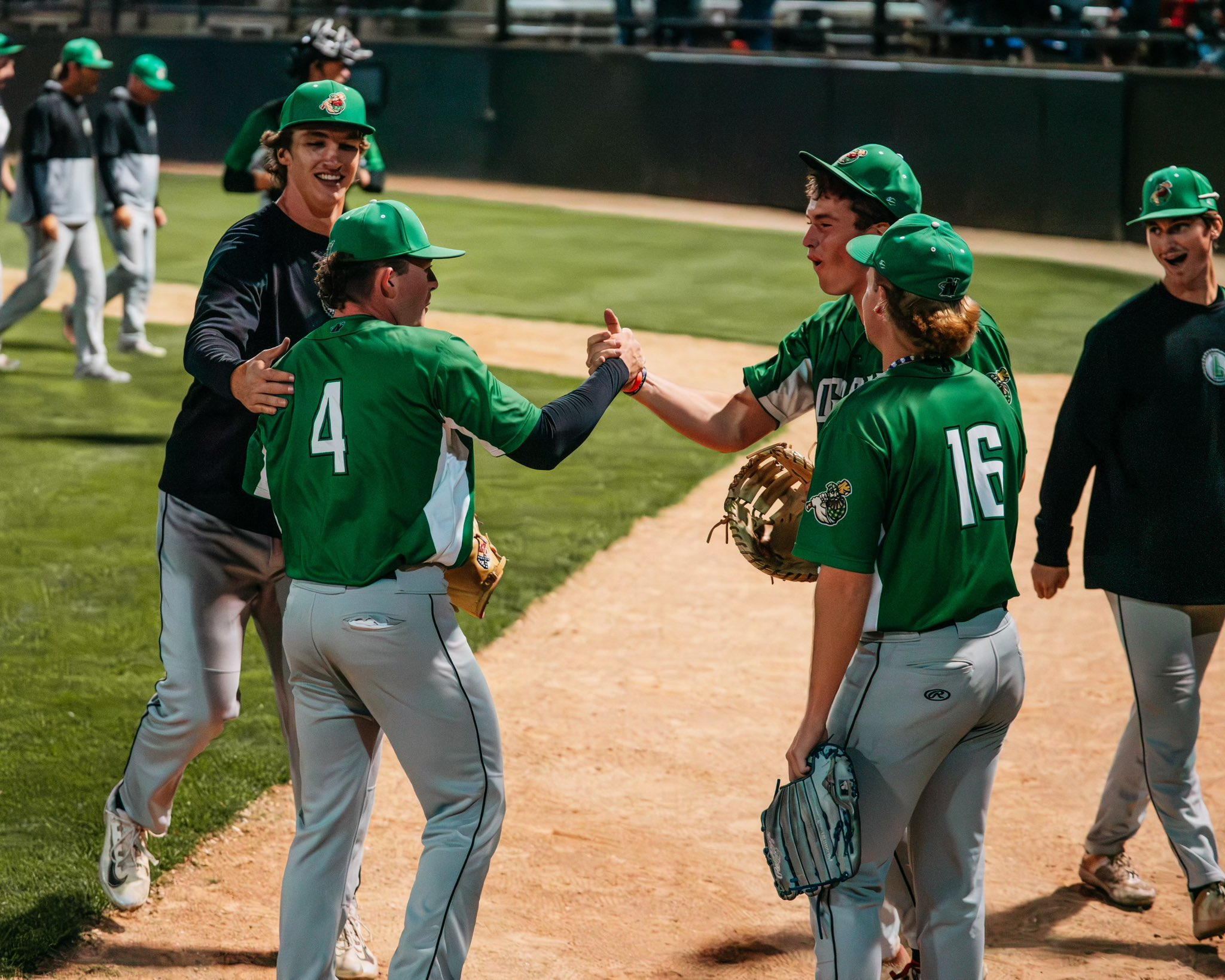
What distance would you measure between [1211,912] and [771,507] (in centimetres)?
168

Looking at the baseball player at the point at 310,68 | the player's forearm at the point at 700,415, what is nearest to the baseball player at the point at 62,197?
the baseball player at the point at 310,68

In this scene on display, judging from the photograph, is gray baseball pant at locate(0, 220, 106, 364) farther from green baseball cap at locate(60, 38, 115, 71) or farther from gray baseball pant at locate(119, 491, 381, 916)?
gray baseball pant at locate(119, 491, 381, 916)

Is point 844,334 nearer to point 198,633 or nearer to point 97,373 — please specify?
point 198,633

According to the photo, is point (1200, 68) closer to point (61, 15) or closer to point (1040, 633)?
point (1040, 633)

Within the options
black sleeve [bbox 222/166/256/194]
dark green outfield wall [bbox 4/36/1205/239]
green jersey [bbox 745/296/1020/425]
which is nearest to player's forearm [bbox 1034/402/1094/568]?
green jersey [bbox 745/296/1020/425]

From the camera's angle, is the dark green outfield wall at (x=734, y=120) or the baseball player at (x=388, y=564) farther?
the dark green outfield wall at (x=734, y=120)

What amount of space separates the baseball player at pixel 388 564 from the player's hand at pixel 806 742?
0.70 meters

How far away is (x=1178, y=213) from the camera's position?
3973mm

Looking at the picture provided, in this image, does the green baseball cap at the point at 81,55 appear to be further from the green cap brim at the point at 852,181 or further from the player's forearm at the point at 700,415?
the green cap brim at the point at 852,181

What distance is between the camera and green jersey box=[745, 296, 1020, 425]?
3.63 metres

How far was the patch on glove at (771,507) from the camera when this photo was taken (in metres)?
3.76

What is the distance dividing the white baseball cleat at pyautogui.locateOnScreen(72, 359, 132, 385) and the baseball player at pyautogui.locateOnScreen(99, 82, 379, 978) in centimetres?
663

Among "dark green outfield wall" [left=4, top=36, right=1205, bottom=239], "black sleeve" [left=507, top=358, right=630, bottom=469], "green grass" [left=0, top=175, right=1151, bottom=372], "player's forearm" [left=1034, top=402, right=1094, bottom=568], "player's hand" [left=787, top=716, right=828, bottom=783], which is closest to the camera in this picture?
"player's hand" [left=787, top=716, right=828, bottom=783]

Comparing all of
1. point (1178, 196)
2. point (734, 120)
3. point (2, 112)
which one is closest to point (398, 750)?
point (1178, 196)
